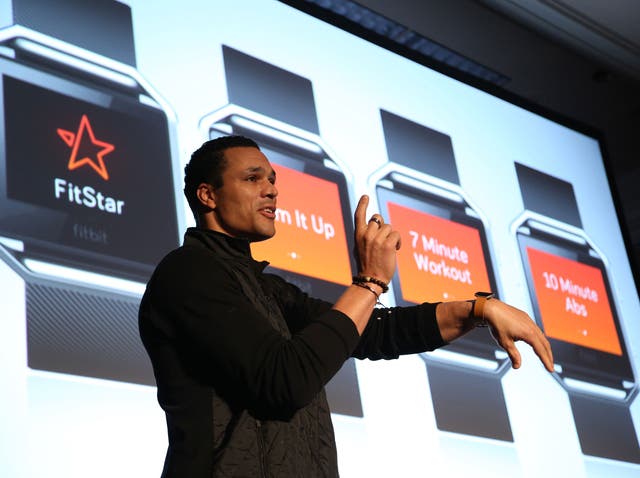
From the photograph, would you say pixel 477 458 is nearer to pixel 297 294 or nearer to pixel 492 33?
pixel 297 294

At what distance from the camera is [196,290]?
42.5 inches

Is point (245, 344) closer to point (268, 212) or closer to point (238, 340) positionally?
point (238, 340)

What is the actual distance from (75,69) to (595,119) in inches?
117

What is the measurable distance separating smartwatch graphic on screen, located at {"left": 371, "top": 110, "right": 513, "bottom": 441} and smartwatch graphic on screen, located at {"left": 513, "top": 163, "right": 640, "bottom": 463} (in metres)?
0.25

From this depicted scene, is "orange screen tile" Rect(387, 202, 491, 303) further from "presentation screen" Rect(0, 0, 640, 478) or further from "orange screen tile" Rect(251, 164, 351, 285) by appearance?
"orange screen tile" Rect(251, 164, 351, 285)

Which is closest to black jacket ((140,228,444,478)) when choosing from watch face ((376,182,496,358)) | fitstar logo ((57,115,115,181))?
fitstar logo ((57,115,115,181))

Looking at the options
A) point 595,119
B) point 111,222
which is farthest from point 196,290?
point 595,119

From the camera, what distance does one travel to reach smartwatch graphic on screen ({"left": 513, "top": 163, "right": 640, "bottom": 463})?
110 inches

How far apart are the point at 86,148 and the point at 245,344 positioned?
109 cm

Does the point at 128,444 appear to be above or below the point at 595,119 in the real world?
below

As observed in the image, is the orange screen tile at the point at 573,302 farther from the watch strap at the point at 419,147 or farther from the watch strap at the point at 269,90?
the watch strap at the point at 269,90

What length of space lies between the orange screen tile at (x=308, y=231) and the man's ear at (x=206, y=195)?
2.86ft

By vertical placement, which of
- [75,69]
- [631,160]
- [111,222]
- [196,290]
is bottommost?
[196,290]

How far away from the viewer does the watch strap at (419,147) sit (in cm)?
275
